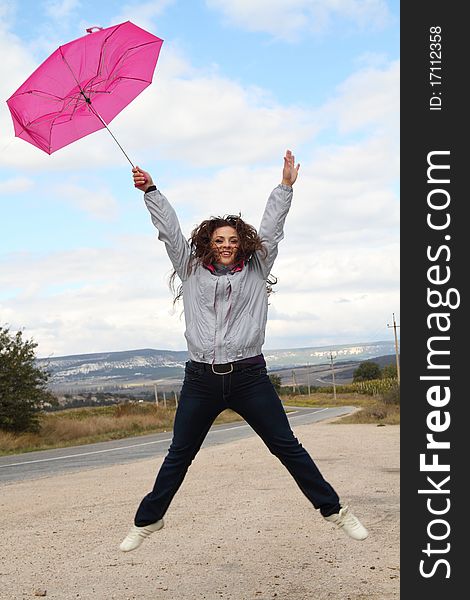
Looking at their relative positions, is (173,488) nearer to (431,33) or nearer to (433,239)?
(433,239)

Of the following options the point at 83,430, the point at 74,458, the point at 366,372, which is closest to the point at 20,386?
the point at 83,430

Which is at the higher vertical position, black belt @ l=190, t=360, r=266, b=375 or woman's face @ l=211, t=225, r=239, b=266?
woman's face @ l=211, t=225, r=239, b=266

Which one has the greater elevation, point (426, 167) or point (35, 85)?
point (35, 85)

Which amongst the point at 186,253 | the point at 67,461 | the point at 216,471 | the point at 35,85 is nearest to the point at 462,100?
the point at 186,253

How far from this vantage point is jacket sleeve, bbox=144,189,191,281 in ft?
16.7

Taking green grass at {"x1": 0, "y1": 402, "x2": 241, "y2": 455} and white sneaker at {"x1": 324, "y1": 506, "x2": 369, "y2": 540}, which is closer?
white sneaker at {"x1": 324, "y1": 506, "x2": 369, "y2": 540}

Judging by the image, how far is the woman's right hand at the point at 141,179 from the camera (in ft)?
16.7

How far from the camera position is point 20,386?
30.7 meters

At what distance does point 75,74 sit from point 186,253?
153 cm

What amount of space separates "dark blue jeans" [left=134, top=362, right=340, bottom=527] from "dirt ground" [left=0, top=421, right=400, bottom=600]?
3.25ft

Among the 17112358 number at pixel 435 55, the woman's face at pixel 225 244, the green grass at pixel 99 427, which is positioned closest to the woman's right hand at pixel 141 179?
the woman's face at pixel 225 244

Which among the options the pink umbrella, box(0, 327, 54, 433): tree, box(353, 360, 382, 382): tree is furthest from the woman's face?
box(353, 360, 382, 382): tree

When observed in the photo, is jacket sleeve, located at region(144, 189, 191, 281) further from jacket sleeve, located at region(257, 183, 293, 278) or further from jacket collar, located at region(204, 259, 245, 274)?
jacket sleeve, located at region(257, 183, 293, 278)

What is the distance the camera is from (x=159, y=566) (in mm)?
6730
